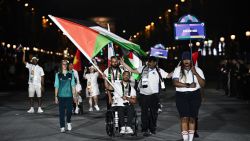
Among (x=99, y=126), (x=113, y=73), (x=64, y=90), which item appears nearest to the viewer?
(x=113, y=73)

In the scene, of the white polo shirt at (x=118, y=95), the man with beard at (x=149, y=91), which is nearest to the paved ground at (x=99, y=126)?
the man with beard at (x=149, y=91)

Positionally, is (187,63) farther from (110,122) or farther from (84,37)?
(110,122)

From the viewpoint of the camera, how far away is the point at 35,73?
18484 mm

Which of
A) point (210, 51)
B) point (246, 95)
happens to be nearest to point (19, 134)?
point (246, 95)

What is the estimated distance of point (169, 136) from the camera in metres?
11.9

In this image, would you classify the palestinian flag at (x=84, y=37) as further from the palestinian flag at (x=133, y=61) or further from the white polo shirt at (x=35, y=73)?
the white polo shirt at (x=35, y=73)

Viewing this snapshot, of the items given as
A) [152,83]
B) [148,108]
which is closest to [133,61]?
[152,83]

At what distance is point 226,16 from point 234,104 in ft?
123

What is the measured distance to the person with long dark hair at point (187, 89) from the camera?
9703 mm

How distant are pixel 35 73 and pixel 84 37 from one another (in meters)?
7.82

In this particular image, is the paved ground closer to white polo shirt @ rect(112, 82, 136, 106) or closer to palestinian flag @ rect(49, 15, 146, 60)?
white polo shirt @ rect(112, 82, 136, 106)

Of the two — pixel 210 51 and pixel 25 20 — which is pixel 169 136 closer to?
pixel 210 51

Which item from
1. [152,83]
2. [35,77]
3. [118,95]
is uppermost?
[35,77]

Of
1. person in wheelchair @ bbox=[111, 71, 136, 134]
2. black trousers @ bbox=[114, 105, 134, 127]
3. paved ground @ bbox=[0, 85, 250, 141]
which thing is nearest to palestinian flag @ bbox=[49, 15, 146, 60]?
person in wheelchair @ bbox=[111, 71, 136, 134]
